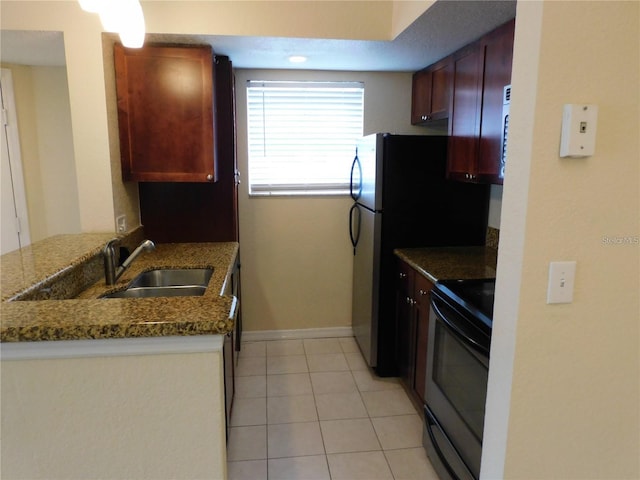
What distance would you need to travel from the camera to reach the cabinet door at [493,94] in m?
1.98

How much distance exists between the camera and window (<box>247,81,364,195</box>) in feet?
10.6

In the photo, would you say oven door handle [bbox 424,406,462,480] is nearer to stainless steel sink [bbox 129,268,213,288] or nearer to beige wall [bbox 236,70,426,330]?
stainless steel sink [bbox 129,268,213,288]

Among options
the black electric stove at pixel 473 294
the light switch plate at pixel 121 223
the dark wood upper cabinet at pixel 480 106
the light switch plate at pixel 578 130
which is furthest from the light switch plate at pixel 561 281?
the light switch plate at pixel 121 223

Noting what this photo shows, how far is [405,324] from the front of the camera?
2668 millimetres

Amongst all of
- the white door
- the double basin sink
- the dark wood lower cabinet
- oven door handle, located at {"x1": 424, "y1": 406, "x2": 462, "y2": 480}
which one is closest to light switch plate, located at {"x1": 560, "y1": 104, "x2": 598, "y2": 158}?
the dark wood lower cabinet

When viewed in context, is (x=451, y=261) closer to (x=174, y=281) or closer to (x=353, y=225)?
(x=353, y=225)

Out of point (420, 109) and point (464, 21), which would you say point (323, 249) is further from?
point (464, 21)

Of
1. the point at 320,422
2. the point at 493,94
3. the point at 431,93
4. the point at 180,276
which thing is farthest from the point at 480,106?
the point at 320,422

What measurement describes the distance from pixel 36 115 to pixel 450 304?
3045 mm

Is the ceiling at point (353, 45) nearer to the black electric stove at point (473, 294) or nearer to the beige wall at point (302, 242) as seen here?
the beige wall at point (302, 242)

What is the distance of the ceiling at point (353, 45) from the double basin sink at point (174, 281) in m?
1.27

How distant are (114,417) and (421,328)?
5.67 feet

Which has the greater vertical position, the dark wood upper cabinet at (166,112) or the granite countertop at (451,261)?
the dark wood upper cabinet at (166,112)

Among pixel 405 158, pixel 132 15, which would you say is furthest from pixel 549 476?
pixel 132 15
